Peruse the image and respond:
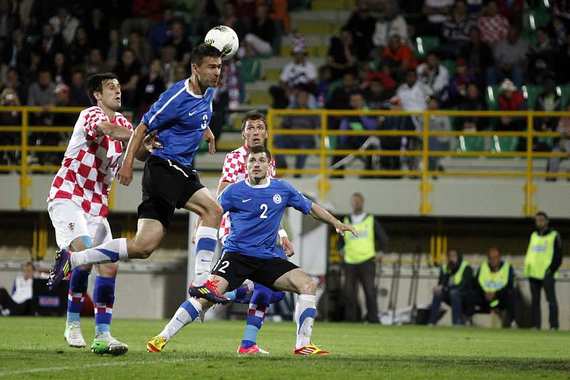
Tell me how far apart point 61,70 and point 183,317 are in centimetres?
1458

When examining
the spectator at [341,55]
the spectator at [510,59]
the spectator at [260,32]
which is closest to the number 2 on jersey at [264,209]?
the spectator at [510,59]

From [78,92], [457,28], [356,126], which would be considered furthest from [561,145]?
[78,92]

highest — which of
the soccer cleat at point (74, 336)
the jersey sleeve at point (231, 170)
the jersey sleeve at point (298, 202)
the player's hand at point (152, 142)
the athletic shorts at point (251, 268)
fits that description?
the player's hand at point (152, 142)

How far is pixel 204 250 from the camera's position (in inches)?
420

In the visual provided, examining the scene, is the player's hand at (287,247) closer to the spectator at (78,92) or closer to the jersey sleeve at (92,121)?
the jersey sleeve at (92,121)

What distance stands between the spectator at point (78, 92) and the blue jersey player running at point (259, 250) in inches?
493

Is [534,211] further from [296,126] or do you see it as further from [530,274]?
[296,126]

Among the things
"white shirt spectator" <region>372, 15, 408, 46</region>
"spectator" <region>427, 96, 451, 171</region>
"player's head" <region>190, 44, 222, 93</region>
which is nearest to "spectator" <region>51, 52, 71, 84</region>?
"white shirt spectator" <region>372, 15, 408, 46</region>

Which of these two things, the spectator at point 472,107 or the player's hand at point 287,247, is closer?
the player's hand at point 287,247

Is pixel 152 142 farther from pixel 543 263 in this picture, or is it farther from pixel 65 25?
pixel 65 25

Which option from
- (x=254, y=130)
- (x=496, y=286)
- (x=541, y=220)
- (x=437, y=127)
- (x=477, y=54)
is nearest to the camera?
(x=254, y=130)

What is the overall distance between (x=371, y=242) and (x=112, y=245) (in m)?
11.0

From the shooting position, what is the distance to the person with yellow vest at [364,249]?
2047 cm

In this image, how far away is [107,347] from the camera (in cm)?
962
